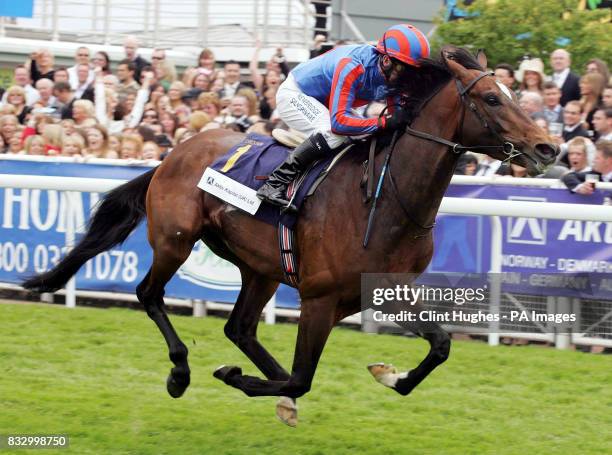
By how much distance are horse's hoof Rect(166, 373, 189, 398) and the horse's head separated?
1.98 meters

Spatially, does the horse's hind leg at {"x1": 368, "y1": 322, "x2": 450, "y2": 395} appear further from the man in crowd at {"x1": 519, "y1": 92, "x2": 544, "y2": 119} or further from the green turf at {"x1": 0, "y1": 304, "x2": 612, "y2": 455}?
the man in crowd at {"x1": 519, "y1": 92, "x2": 544, "y2": 119}

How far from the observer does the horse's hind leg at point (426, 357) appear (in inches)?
205

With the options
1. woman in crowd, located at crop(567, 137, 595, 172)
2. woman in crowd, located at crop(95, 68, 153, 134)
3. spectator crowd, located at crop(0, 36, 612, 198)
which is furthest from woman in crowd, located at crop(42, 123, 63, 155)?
woman in crowd, located at crop(567, 137, 595, 172)

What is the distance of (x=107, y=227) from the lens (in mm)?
6641

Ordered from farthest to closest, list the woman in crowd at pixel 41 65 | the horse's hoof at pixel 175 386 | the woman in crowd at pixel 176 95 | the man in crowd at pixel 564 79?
1. the woman in crowd at pixel 41 65
2. the woman in crowd at pixel 176 95
3. the man in crowd at pixel 564 79
4. the horse's hoof at pixel 175 386

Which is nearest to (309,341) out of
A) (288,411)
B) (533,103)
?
(288,411)

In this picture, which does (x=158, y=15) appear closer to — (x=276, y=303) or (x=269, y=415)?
(x=276, y=303)

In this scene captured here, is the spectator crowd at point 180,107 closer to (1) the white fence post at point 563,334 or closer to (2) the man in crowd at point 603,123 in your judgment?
(2) the man in crowd at point 603,123

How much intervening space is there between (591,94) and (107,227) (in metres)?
4.11

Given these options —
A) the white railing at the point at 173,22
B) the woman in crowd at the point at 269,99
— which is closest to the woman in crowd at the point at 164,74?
the woman in crowd at the point at 269,99

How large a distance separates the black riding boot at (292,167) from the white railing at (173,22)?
7.87m

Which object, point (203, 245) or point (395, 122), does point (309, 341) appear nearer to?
point (395, 122)

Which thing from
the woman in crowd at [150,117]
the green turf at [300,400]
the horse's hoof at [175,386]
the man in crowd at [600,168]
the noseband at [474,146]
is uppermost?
the noseband at [474,146]

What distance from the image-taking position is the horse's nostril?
4727 mm
